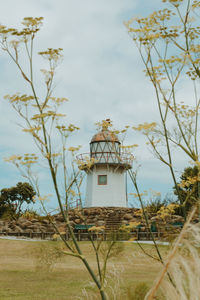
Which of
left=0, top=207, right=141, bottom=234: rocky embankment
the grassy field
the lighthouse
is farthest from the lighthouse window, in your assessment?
the grassy field

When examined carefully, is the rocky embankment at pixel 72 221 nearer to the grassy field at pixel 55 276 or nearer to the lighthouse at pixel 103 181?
the lighthouse at pixel 103 181

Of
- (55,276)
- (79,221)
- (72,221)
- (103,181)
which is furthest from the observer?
(103,181)

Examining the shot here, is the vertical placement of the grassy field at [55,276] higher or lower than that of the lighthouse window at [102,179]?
lower

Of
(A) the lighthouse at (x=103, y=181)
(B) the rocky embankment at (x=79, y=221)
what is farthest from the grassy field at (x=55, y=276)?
(A) the lighthouse at (x=103, y=181)

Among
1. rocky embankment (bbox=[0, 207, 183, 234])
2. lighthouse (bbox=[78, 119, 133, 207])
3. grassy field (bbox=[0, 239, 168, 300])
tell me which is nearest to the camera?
grassy field (bbox=[0, 239, 168, 300])

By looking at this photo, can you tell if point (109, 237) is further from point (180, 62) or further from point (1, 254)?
Result: point (1, 254)

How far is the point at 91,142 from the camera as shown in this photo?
31516mm

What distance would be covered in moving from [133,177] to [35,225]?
2307 cm

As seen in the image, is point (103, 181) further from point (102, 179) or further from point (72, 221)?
point (72, 221)

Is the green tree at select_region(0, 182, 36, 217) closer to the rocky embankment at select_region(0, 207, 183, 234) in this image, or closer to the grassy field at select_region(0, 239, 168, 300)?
the rocky embankment at select_region(0, 207, 183, 234)

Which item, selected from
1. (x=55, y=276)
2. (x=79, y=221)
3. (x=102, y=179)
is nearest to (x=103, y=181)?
(x=102, y=179)

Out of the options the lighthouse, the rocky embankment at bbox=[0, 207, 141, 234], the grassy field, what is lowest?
the grassy field

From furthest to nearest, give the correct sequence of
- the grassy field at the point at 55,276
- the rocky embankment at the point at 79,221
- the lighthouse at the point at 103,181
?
1. the lighthouse at the point at 103,181
2. the rocky embankment at the point at 79,221
3. the grassy field at the point at 55,276

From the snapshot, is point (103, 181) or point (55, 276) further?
point (103, 181)
